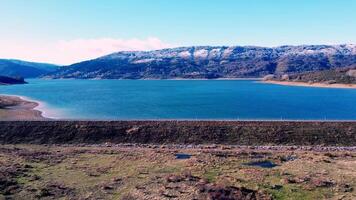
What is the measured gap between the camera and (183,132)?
6122 cm

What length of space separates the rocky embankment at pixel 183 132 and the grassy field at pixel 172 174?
8257 millimetres

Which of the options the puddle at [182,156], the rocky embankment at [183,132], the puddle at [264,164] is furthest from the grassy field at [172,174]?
the rocky embankment at [183,132]

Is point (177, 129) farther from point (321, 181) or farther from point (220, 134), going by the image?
point (321, 181)

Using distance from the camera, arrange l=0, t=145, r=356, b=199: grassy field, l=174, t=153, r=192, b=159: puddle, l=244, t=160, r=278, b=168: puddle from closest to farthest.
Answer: l=0, t=145, r=356, b=199: grassy field < l=244, t=160, r=278, b=168: puddle < l=174, t=153, r=192, b=159: puddle

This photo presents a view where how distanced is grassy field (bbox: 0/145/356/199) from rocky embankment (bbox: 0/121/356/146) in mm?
8257

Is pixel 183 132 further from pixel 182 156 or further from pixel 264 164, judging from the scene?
pixel 264 164

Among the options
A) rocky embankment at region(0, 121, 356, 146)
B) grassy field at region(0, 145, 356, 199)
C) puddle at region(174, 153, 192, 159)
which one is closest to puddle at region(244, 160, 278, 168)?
grassy field at region(0, 145, 356, 199)

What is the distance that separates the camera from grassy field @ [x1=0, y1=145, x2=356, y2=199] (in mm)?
30297

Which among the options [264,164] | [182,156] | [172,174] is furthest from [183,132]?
[172,174]

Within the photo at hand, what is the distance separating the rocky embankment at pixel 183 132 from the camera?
5790cm

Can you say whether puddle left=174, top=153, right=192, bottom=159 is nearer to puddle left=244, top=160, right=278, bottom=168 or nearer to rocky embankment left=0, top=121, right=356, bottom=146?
puddle left=244, top=160, right=278, bottom=168

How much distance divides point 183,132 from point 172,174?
993 inches

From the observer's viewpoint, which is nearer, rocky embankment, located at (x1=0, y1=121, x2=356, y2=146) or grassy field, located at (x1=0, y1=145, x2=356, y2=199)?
grassy field, located at (x1=0, y1=145, x2=356, y2=199)

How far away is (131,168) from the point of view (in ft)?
129
